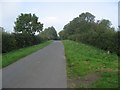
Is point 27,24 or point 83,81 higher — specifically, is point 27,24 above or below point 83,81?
above

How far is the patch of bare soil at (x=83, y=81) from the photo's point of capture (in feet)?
32.0

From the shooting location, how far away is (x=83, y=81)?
1067 cm

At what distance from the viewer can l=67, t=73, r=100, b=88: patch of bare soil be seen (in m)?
9.74

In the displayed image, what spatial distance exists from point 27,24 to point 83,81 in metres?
60.2

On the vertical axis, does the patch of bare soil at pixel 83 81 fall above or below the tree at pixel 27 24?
below

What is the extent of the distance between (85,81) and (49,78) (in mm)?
1641

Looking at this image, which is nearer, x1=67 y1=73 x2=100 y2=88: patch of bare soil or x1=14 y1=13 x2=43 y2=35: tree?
x1=67 y1=73 x2=100 y2=88: patch of bare soil

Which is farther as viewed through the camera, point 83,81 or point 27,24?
point 27,24

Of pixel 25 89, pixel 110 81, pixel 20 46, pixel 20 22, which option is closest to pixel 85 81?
pixel 110 81

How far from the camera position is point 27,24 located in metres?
69.8

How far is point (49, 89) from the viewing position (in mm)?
9055

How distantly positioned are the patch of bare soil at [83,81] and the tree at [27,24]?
56.8 m

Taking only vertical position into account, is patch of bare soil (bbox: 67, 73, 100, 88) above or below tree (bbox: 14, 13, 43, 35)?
below

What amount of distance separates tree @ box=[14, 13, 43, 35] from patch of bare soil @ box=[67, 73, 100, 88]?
56.8 m
